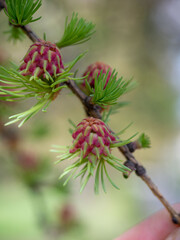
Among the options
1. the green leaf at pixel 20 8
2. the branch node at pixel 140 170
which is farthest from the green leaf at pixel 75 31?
the branch node at pixel 140 170

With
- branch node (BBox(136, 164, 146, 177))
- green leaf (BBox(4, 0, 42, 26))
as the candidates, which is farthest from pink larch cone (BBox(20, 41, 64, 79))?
branch node (BBox(136, 164, 146, 177))

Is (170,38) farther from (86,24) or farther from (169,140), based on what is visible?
(86,24)

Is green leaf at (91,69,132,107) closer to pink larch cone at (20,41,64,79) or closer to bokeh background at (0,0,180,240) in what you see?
pink larch cone at (20,41,64,79)

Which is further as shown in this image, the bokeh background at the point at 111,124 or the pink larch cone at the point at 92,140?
the bokeh background at the point at 111,124

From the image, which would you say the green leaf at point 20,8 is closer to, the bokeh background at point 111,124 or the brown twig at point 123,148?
the brown twig at point 123,148

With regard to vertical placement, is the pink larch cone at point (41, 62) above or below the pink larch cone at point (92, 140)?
above
